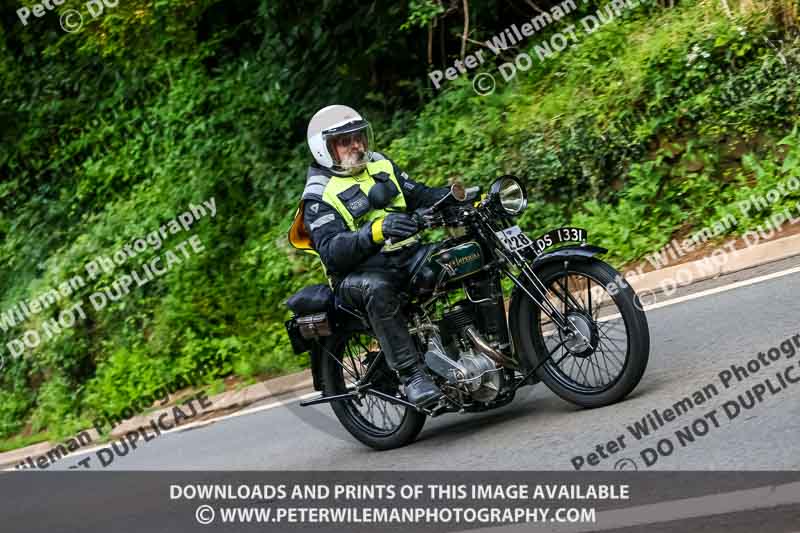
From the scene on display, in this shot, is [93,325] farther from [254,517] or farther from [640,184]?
[254,517]

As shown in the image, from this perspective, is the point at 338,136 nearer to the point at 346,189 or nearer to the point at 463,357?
the point at 346,189

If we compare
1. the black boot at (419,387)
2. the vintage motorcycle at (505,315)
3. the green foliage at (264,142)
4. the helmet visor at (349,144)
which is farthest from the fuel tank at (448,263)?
the green foliage at (264,142)

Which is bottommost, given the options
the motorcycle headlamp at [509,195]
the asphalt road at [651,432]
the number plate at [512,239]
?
the asphalt road at [651,432]

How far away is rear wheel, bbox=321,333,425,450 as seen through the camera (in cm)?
713

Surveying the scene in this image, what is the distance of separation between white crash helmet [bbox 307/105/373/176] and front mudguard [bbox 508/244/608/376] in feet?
4.02

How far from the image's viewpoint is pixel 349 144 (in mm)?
6660

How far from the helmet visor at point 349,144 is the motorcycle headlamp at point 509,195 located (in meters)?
0.82

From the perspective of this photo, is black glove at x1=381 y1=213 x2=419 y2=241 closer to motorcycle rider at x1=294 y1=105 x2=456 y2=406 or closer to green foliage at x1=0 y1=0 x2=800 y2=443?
motorcycle rider at x1=294 y1=105 x2=456 y2=406

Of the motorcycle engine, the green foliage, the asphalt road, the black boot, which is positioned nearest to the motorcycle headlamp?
the motorcycle engine

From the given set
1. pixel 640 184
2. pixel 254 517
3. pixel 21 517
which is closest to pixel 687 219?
pixel 640 184

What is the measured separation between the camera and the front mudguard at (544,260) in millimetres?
6039

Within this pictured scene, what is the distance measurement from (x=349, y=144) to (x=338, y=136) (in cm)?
9

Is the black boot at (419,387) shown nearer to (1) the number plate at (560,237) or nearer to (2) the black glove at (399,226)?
(2) the black glove at (399,226)

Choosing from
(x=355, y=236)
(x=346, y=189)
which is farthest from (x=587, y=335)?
(x=346, y=189)
